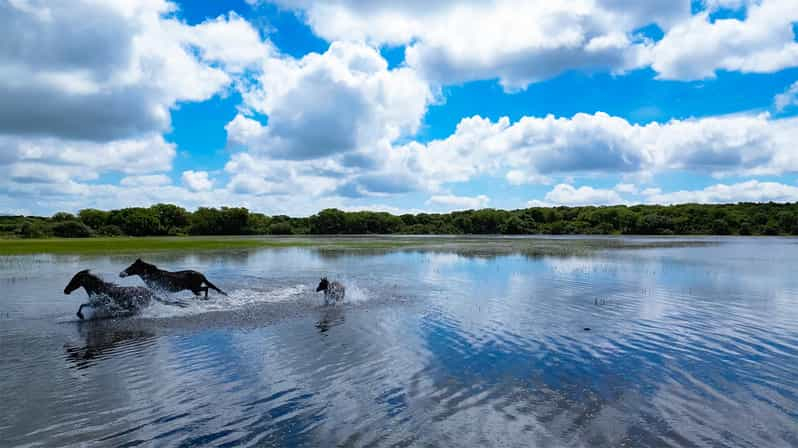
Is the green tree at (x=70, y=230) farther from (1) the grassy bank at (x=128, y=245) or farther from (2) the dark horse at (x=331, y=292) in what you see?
(2) the dark horse at (x=331, y=292)

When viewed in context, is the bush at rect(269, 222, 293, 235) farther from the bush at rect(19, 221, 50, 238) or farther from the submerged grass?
the submerged grass

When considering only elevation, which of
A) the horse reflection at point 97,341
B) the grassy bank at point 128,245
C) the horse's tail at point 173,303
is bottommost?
the horse reflection at point 97,341

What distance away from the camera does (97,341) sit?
12461mm

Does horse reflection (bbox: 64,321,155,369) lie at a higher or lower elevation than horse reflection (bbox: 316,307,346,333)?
higher

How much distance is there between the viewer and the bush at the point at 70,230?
3735 inches

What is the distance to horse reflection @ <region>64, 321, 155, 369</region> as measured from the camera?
10891 millimetres

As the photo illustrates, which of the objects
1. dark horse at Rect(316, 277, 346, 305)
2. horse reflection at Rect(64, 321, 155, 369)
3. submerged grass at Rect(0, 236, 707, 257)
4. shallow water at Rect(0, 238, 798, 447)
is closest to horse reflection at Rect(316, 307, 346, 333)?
shallow water at Rect(0, 238, 798, 447)

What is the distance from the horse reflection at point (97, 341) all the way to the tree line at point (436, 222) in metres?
99.3

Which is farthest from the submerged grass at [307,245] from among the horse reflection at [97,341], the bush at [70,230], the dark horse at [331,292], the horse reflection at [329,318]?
the horse reflection at [97,341]

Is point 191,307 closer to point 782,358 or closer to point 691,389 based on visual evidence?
point 691,389

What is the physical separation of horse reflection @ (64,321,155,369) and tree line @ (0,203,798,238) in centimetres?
9926

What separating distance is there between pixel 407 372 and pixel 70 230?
111m

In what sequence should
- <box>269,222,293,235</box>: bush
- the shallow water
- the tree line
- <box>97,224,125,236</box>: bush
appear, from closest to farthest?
the shallow water, <box>97,224,125,236</box>: bush, the tree line, <box>269,222,293,235</box>: bush

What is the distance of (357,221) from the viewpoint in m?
178
